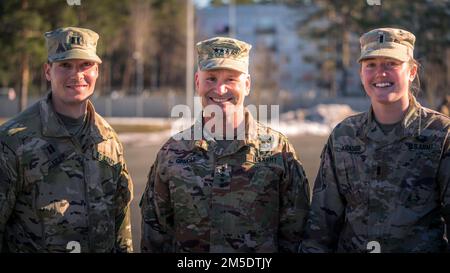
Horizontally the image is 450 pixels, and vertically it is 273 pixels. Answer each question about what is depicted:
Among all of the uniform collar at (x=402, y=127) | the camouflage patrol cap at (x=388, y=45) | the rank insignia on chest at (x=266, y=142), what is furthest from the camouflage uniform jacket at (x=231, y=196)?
the camouflage patrol cap at (x=388, y=45)

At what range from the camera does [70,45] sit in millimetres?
3385

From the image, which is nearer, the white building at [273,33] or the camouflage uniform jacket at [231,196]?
the camouflage uniform jacket at [231,196]

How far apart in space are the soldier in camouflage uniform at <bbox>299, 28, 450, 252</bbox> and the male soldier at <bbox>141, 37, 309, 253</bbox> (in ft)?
0.66

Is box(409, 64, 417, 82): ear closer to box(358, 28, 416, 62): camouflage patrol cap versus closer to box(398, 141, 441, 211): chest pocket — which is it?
box(358, 28, 416, 62): camouflage patrol cap

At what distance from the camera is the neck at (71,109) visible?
3447 millimetres

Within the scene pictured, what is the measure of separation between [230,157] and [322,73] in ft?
177

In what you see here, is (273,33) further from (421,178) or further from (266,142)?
(421,178)

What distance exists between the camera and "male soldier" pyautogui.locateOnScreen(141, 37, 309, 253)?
3.35m

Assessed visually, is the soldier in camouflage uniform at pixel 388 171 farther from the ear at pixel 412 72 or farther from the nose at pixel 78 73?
the nose at pixel 78 73

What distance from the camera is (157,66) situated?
60.1 m

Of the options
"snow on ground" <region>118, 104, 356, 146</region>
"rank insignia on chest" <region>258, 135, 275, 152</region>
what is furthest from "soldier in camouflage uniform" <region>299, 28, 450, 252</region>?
"snow on ground" <region>118, 104, 356, 146</region>
